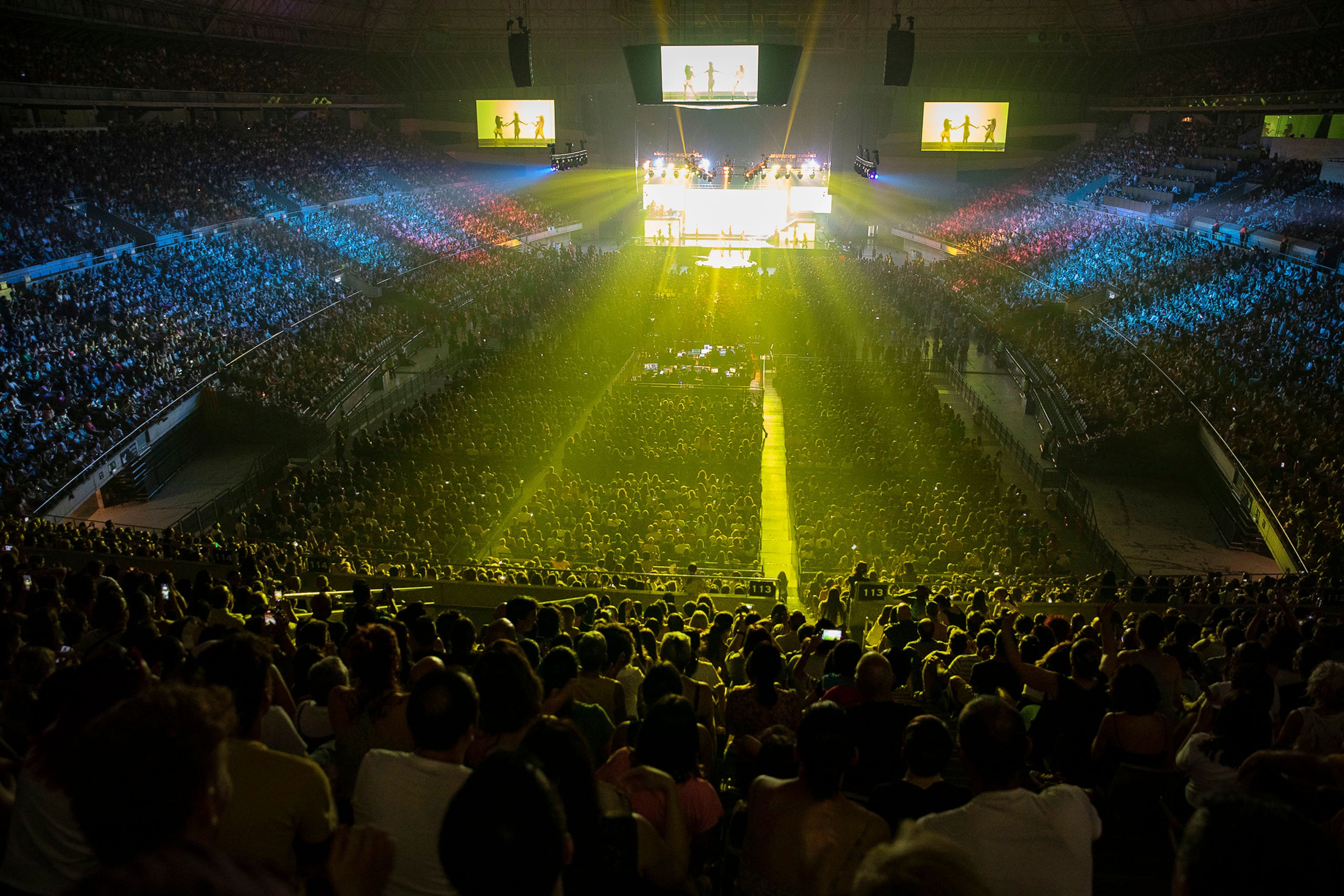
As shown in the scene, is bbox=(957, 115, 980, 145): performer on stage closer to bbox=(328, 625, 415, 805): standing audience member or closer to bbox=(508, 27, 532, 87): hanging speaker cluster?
bbox=(508, 27, 532, 87): hanging speaker cluster

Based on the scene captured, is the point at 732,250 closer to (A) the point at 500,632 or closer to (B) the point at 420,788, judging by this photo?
(A) the point at 500,632

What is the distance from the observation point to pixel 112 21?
31.2m

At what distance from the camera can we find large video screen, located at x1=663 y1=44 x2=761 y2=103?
33.0 m

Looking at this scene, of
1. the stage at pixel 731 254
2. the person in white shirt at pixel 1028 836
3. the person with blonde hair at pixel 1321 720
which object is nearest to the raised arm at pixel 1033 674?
the person with blonde hair at pixel 1321 720

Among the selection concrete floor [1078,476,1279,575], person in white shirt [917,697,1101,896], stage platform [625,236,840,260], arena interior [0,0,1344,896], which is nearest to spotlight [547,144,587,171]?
arena interior [0,0,1344,896]

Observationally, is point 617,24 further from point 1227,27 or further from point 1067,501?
point 1067,501

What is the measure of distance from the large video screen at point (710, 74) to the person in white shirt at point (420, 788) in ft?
110

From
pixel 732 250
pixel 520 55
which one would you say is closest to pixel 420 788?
pixel 520 55

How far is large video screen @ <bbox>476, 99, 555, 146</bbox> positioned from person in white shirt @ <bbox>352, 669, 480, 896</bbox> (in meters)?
48.7

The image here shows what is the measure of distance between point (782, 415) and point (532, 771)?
21.0m

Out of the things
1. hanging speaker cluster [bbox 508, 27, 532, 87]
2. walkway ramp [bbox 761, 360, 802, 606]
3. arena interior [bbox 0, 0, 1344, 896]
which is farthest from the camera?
hanging speaker cluster [bbox 508, 27, 532, 87]

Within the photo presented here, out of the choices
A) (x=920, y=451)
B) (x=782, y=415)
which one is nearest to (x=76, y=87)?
(x=782, y=415)

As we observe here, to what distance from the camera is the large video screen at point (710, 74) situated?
33.0 meters

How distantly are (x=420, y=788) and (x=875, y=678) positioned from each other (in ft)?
7.68
